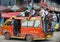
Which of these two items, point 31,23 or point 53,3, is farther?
point 53,3

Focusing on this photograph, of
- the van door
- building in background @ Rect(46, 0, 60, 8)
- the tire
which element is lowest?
the tire

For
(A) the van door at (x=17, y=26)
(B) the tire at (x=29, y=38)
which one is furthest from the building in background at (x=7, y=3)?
(B) the tire at (x=29, y=38)

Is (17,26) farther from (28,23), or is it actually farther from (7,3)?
(7,3)

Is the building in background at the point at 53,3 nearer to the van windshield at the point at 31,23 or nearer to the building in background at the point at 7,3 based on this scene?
the building in background at the point at 7,3

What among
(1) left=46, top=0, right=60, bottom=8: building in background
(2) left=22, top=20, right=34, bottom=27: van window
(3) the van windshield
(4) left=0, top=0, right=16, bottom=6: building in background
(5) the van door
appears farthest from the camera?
(1) left=46, top=0, right=60, bottom=8: building in background

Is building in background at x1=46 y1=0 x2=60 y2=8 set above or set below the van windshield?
above

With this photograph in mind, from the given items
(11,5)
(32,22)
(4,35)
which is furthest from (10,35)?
(11,5)

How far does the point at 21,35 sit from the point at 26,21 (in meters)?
0.93

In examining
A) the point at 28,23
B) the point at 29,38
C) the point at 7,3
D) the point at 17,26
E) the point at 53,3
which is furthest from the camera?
the point at 53,3

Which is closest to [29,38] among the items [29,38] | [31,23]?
[29,38]

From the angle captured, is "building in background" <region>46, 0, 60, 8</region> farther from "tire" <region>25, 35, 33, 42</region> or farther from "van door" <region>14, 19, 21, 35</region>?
"tire" <region>25, 35, 33, 42</region>

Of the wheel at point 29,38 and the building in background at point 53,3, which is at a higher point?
the building in background at point 53,3

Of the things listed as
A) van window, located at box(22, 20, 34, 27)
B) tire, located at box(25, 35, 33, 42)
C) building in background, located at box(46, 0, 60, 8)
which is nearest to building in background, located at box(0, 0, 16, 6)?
building in background, located at box(46, 0, 60, 8)

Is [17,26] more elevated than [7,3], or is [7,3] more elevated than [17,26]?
[7,3]
